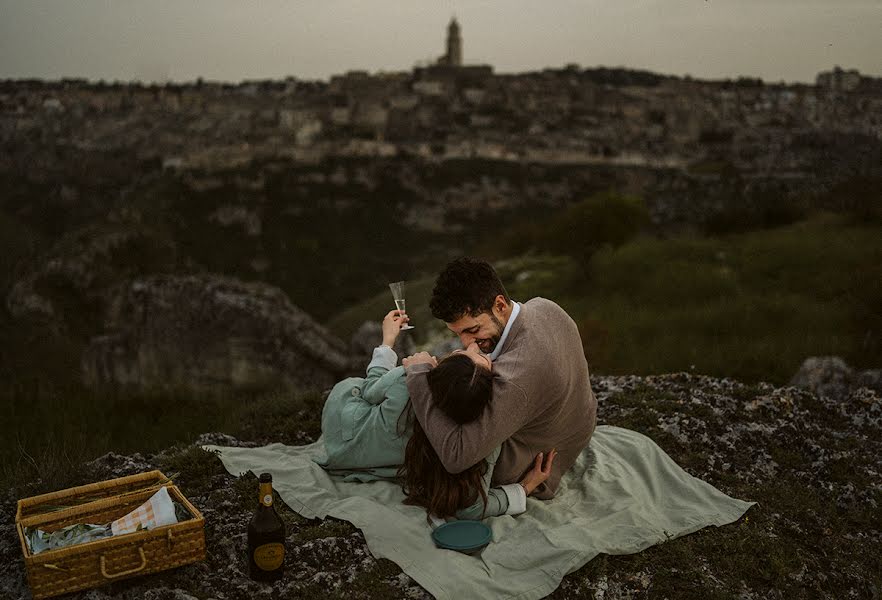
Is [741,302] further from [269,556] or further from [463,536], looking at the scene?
[269,556]

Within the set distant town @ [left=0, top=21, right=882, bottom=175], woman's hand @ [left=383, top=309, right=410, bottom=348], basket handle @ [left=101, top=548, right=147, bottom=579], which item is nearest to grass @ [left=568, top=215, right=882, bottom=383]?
woman's hand @ [left=383, top=309, right=410, bottom=348]

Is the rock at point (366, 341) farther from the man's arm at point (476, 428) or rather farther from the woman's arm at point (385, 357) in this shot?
the man's arm at point (476, 428)

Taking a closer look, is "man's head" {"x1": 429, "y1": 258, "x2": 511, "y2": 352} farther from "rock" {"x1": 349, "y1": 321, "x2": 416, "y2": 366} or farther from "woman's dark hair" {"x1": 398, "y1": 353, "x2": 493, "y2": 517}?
"rock" {"x1": 349, "y1": 321, "x2": 416, "y2": 366}

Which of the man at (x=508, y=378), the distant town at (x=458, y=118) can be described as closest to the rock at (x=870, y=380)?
the man at (x=508, y=378)

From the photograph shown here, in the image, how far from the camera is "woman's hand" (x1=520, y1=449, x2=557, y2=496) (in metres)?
5.18

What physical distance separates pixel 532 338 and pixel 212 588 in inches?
97.4

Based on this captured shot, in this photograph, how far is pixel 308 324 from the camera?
14.2 meters

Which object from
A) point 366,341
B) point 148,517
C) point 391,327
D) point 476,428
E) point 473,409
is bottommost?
point 366,341

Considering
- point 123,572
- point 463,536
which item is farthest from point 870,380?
point 123,572

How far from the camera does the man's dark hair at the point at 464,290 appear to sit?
474 centimetres

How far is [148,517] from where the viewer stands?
434 cm

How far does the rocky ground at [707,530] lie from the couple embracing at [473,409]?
60 cm

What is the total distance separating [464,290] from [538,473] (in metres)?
1.51

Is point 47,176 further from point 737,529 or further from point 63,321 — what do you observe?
point 737,529
